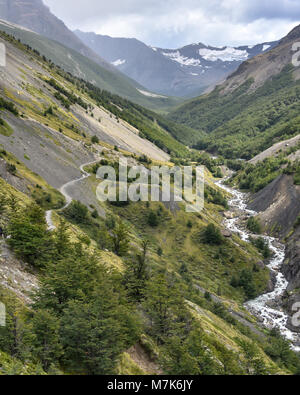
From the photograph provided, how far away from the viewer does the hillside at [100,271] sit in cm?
1592

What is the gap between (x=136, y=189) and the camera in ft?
239

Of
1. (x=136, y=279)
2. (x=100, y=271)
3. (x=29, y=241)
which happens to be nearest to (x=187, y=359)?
(x=100, y=271)

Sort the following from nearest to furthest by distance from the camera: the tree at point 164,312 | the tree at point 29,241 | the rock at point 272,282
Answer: the tree at point 164,312, the tree at point 29,241, the rock at point 272,282

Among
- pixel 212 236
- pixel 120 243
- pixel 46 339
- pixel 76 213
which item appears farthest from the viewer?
pixel 212 236

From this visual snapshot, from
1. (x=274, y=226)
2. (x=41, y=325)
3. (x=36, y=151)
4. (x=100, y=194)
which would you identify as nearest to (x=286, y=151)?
(x=274, y=226)

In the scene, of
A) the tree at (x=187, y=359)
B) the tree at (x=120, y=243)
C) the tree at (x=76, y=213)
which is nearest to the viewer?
the tree at (x=187, y=359)

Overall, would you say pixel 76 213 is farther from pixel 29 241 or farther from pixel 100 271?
pixel 100 271

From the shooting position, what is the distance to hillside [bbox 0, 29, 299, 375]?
627 inches

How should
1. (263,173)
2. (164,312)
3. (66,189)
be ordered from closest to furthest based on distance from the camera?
(164,312) → (66,189) → (263,173)

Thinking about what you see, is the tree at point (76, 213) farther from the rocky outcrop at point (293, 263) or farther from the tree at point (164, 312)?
the rocky outcrop at point (293, 263)

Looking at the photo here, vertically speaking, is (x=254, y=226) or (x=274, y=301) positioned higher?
(x=254, y=226)

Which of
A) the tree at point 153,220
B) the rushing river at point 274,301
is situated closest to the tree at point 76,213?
the tree at point 153,220

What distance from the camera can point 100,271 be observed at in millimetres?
24656

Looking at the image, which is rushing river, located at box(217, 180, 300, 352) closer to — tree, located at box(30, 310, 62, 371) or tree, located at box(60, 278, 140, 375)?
tree, located at box(60, 278, 140, 375)
